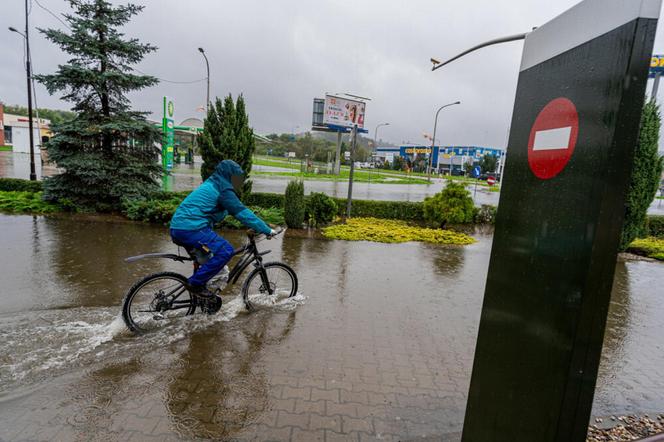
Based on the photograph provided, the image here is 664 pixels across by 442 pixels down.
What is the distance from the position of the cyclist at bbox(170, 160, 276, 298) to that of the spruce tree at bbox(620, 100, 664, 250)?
9778mm

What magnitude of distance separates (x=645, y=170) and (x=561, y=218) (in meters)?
10.9

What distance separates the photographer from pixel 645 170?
385 inches

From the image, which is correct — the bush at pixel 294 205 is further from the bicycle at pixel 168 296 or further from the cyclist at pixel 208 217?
the cyclist at pixel 208 217

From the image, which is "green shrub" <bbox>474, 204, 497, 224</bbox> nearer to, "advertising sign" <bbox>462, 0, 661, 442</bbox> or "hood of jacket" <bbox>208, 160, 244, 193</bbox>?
"hood of jacket" <bbox>208, 160, 244, 193</bbox>

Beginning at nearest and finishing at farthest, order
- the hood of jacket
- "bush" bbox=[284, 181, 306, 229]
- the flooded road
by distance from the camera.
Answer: the hood of jacket < "bush" bbox=[284, 181, 306, 229] < the flooded road

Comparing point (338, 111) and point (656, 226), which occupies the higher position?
point (338, 111)

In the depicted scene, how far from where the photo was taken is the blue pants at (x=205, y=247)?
169 inches

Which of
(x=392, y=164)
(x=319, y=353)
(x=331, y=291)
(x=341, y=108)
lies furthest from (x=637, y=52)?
(x=392, y=164)

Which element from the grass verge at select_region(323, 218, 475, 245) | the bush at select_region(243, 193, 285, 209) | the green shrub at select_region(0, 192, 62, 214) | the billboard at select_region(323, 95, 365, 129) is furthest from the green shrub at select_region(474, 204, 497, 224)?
the billboard at select_region(323, 95, 365, 129)

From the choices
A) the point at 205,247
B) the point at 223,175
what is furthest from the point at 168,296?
the point at 223,175

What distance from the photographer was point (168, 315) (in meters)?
4.71

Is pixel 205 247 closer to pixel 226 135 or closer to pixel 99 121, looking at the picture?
pixel 226 135

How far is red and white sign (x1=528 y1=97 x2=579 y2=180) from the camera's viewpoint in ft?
4.82

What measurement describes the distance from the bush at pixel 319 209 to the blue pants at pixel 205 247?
6.62 meters
